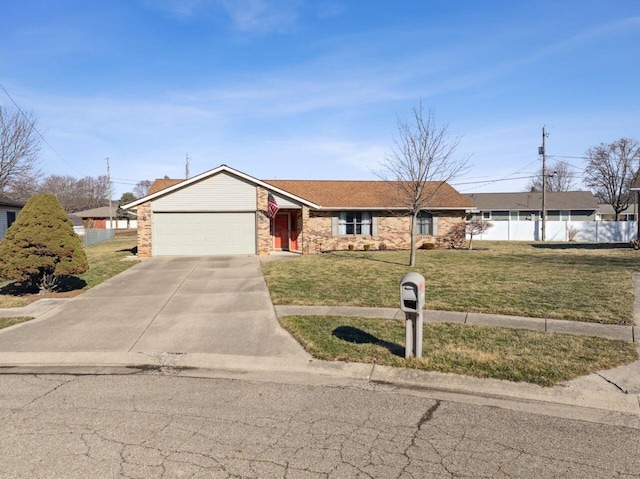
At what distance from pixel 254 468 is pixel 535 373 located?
399 cm

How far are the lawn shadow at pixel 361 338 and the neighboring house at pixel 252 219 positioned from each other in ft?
48.0

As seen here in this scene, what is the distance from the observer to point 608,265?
56.4 ft

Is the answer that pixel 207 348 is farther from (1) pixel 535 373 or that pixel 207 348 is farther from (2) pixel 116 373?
(1) pixel 535 373

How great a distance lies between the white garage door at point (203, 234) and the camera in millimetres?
22281

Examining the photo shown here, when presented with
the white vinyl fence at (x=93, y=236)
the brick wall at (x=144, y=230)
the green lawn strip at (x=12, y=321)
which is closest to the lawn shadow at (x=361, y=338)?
the green lawn strip at (x=12, y=321)

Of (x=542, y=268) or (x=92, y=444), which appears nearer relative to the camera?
(x=92, y=444)

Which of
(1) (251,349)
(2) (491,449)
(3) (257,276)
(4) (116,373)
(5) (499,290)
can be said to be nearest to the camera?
(2) (491,449)

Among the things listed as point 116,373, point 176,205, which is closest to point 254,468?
point 116,373

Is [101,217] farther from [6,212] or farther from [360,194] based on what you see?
[360,194]

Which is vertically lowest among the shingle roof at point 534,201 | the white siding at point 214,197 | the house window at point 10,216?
the house window at point 10,216

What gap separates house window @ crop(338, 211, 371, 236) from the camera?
26906mm

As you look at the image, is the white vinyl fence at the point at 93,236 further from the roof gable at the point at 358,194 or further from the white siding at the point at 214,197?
the white siding at the point at 214,197

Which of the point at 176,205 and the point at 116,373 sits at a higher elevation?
the point at 176,205

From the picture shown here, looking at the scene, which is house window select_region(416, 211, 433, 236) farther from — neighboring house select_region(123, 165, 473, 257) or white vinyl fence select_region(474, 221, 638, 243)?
white vinyl fence select_region(474, 221, 638, 243)
